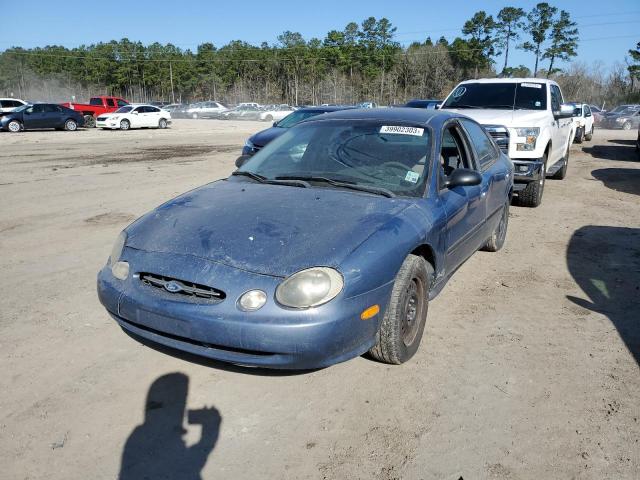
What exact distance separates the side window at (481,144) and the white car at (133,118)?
1057 inches

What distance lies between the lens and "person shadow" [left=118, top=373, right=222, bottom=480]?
7.79ft

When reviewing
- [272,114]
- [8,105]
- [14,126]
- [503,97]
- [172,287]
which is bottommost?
[272,114]

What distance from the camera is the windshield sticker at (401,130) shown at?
402 cm

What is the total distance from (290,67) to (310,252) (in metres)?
84.1

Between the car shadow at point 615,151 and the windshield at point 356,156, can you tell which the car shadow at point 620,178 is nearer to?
the car shadow at point 615,151

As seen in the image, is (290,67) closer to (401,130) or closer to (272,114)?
(272,114)

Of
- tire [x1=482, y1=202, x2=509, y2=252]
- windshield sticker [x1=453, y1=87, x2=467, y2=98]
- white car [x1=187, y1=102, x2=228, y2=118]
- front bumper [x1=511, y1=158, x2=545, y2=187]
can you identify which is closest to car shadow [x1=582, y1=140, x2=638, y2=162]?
windshield sticker [x1=453, y1=87, x2=467, y2=98]

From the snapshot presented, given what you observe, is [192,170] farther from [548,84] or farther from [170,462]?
[170,462]

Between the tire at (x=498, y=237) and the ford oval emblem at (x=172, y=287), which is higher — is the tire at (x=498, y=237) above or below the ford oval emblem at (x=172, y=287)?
below

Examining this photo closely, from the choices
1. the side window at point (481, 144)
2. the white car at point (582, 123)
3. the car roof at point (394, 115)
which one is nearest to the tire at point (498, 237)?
the side window at point (481, 144)

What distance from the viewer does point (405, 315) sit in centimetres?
322

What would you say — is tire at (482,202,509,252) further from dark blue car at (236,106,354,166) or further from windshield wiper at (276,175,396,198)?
dark blue car at (236,106,354,166)

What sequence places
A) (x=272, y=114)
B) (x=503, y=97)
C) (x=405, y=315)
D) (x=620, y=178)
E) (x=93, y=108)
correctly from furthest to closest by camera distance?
(x=272, y=114)
(x=93, y=108)
(x=620, y=178)
(x=503, y=97)
(x=405, y=315)

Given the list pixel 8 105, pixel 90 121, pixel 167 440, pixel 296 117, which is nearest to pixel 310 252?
pixel 167 440
